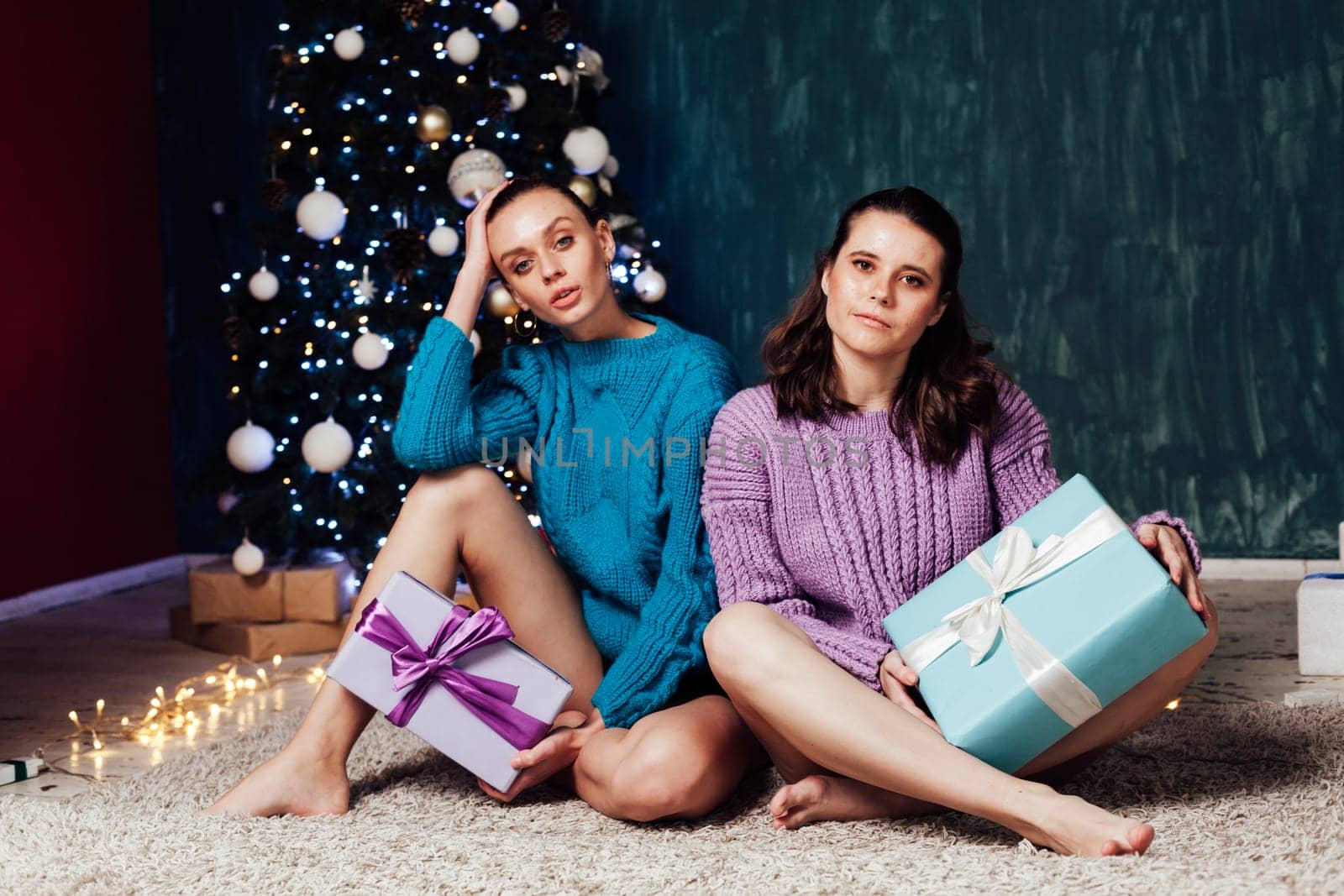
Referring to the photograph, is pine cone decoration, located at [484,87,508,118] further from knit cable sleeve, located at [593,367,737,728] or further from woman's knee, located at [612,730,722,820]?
woman's knee, located at [612,730,722,820]

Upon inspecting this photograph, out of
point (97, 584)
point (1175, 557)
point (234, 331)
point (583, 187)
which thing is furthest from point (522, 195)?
point (97, 584)

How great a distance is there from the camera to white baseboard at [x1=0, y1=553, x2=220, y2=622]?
3771 millimetres

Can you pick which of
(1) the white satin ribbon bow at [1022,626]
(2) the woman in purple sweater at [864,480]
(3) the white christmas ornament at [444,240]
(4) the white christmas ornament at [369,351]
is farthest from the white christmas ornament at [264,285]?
(1) the white satin ribbon bow at [1022,626]

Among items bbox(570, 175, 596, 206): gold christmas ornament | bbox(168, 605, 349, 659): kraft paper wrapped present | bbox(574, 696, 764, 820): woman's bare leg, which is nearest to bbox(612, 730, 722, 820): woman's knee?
bbox(574, 696, 764, 820): woman's bare leg

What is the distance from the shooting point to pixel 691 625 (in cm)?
187

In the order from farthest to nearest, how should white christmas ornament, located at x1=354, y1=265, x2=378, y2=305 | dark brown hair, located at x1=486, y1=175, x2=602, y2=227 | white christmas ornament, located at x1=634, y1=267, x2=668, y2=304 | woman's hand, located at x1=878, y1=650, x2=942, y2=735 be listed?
1. white christmas ornament, located at x1=634, y1=267, x2=668, y2=304
2. white christmas ornament, located at x1=354, y1=265, x2=378, y2=305
3. dark brown hair, located at x1=486, y1=175, x2=602, y2=227
4. woman's hand, located at x1=878, y1=650, x2=942, y2=735

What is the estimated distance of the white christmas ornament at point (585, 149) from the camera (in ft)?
11.5

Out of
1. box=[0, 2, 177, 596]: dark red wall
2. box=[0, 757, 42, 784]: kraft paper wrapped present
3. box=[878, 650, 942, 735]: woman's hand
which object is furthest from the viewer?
box=[0, 2, 177, 596]: dark red wall

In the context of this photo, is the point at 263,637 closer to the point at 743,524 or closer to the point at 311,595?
the point at 311,595

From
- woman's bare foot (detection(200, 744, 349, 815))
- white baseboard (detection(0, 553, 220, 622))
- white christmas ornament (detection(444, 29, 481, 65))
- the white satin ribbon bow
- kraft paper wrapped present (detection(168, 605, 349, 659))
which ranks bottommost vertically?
white baseboard (detection(0, 553, 220, 622))

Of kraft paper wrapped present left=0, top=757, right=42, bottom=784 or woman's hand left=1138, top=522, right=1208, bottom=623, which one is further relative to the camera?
kraft paper wrapped present left=0, top=757, right=42, bottom=784

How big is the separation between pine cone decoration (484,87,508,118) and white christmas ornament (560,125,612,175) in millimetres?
195

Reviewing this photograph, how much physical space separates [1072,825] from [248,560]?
234 centimetres

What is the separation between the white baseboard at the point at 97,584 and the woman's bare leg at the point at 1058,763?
261 cm
